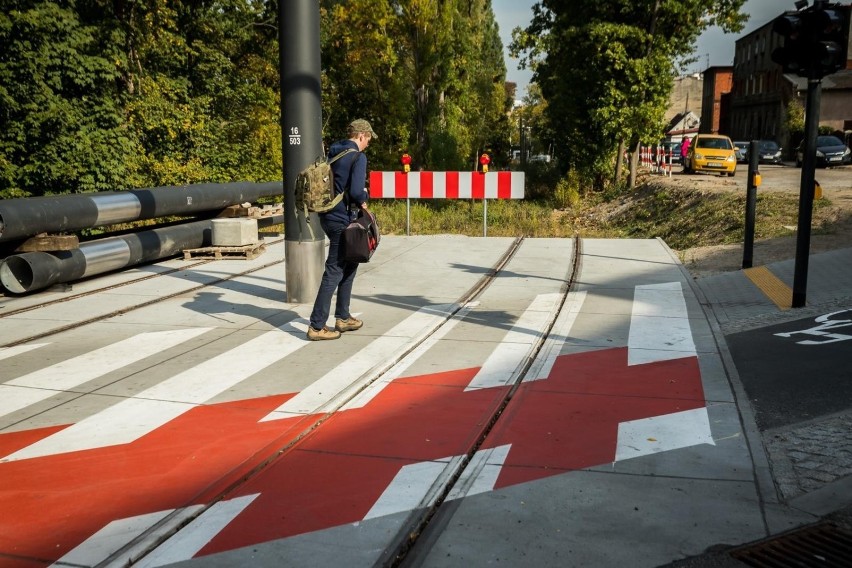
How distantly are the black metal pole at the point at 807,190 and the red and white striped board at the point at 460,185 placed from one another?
788cm

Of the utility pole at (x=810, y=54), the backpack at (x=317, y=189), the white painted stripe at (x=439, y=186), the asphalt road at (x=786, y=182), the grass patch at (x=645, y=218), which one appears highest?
the utility pole at (x=810, y=54)

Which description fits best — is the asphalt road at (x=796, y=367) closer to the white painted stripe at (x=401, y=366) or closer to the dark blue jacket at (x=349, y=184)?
the white painted stripe at (x=401, y=366)

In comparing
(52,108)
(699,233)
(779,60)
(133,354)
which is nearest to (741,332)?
(779,60)

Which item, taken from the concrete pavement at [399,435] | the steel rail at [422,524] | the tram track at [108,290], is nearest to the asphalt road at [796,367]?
the concrete pavement at [399,435]

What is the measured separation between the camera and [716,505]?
3852mm

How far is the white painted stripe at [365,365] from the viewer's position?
5.49 meters

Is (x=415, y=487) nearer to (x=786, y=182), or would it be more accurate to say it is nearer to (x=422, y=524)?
(x=422, y=524)

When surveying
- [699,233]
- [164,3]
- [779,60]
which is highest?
[164,3]

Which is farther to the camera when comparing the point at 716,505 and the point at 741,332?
the point at 741,332

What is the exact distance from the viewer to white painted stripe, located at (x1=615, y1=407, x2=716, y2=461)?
4.60 meters

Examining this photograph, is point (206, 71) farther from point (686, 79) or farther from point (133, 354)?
point (686, 79)

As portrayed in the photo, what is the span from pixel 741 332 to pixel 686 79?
369 feet

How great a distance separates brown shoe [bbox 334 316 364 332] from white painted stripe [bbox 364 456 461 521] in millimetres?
3311

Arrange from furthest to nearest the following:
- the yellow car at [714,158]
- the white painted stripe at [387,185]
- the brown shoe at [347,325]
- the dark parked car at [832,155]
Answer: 1. the dark parked car at [832,155]
2. the yellow car at [714,158]
3. the white painted stripe at [387,185]
4. the brown shoe at [347,325]
